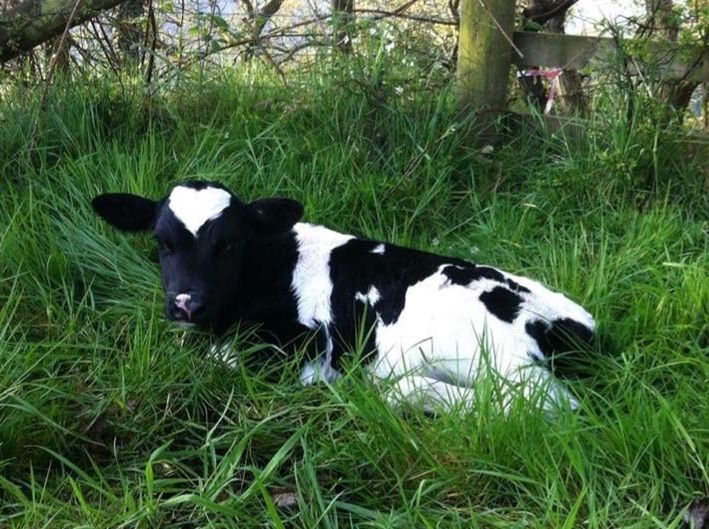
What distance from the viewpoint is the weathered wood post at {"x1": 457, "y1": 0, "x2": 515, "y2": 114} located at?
16.4ft

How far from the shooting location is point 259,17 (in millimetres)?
5395

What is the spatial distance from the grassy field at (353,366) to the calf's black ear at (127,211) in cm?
31

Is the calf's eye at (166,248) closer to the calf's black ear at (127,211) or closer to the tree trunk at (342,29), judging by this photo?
the calf's black ear at (127,211)

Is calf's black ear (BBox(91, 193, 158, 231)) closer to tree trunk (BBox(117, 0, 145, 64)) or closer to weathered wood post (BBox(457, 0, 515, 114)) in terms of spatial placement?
weathered wood post (BBox(457, 0, 515, 114))

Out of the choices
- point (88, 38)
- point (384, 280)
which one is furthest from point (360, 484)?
point (88, 38)

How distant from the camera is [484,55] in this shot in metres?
5.09

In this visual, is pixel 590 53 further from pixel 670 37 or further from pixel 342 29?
pixel 342 29

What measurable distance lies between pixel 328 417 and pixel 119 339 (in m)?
1.09

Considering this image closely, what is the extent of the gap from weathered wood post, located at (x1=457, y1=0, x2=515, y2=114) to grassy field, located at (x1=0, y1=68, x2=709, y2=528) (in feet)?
0.66

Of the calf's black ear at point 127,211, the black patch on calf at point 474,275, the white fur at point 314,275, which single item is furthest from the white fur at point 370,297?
the calf's black ear at point 127,211

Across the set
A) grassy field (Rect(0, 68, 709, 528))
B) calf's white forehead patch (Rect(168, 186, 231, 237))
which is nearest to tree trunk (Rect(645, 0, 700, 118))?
grassy field (Rect(0, 68, 709, 528))

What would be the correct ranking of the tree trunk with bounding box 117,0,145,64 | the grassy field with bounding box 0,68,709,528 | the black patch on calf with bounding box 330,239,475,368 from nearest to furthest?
the grassy field with bounding box 0,68,709,528, the black patch on calf with bounding box 330,239,475,368, the tree trunk with bounding box 117,0,145,64

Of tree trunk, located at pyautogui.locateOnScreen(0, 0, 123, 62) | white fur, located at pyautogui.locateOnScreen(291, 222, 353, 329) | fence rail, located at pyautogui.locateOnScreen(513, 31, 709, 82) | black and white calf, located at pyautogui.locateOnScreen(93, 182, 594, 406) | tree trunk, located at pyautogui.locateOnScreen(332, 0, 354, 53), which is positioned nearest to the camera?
black and white calf, located at pyautogui.locateOnScreen(93, 182, 594, 406)

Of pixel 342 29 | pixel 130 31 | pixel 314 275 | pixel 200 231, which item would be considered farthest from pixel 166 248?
pixel 130 31
